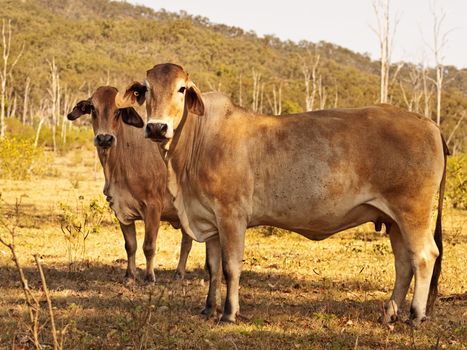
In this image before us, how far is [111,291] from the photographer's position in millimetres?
7758

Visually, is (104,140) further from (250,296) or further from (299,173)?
(299,173)

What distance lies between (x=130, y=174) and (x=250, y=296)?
216 cm

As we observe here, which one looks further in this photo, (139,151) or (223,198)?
(139,151)

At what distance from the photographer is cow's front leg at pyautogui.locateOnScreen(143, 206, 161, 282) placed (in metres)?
8.25

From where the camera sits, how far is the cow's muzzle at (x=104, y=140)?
8.20 m

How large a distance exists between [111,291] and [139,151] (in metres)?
1.82

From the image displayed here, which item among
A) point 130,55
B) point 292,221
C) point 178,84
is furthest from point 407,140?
point 130,55

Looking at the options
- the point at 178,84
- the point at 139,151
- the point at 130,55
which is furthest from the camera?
the point at 130,55

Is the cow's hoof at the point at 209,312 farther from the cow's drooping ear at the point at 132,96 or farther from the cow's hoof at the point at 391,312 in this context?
the cow's drooping ear at the point at 132,96

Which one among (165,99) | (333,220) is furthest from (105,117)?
(333,220)

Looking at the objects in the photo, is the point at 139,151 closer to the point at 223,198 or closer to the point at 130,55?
the point at 223,198

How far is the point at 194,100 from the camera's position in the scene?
6.28 meters

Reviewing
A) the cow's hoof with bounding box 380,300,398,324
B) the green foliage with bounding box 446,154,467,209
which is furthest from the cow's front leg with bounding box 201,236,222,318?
the green foliage with bounding box 446,154,467,209

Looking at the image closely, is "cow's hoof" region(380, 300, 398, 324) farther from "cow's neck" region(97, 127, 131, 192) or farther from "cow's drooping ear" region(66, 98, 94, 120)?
"cow's drooping ear" region(66, 98, 94, 120)
